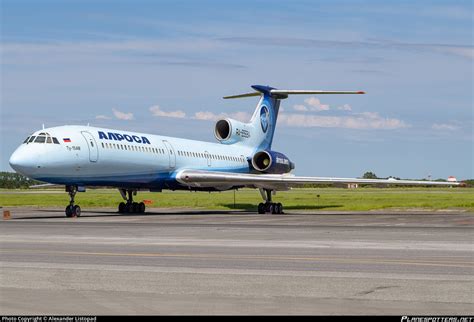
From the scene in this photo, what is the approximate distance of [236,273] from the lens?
14617mm

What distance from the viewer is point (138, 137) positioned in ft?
145

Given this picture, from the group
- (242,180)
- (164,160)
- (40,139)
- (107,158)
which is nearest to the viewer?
(40,139)

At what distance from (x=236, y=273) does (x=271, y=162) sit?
3798 cm

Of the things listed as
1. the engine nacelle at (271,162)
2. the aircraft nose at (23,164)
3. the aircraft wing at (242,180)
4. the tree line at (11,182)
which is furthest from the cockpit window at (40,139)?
the tree line at (11,182)

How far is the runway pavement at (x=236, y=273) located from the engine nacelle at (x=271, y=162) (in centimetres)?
2764

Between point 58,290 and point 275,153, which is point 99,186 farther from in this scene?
point 58,290

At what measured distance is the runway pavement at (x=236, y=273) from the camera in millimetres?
11070

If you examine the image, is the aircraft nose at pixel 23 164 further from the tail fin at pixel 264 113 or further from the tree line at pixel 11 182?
the tree line at pixel 11 182

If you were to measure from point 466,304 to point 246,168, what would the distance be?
4393 cm

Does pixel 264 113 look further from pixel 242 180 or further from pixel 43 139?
pixel 43 139

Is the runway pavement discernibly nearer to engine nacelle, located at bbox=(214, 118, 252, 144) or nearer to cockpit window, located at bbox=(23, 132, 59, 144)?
cockpit window, located at bbox=(23, 132, 59, 144)

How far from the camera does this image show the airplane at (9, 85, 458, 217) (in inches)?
1500

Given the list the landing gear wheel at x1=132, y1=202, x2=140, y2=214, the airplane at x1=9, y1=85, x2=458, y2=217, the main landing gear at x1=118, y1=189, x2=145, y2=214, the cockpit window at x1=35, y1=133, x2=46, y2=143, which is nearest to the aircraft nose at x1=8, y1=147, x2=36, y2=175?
the airplane at x1=9, y1=85, x2=458, y2=217

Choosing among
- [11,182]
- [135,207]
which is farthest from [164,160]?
[11,182]
